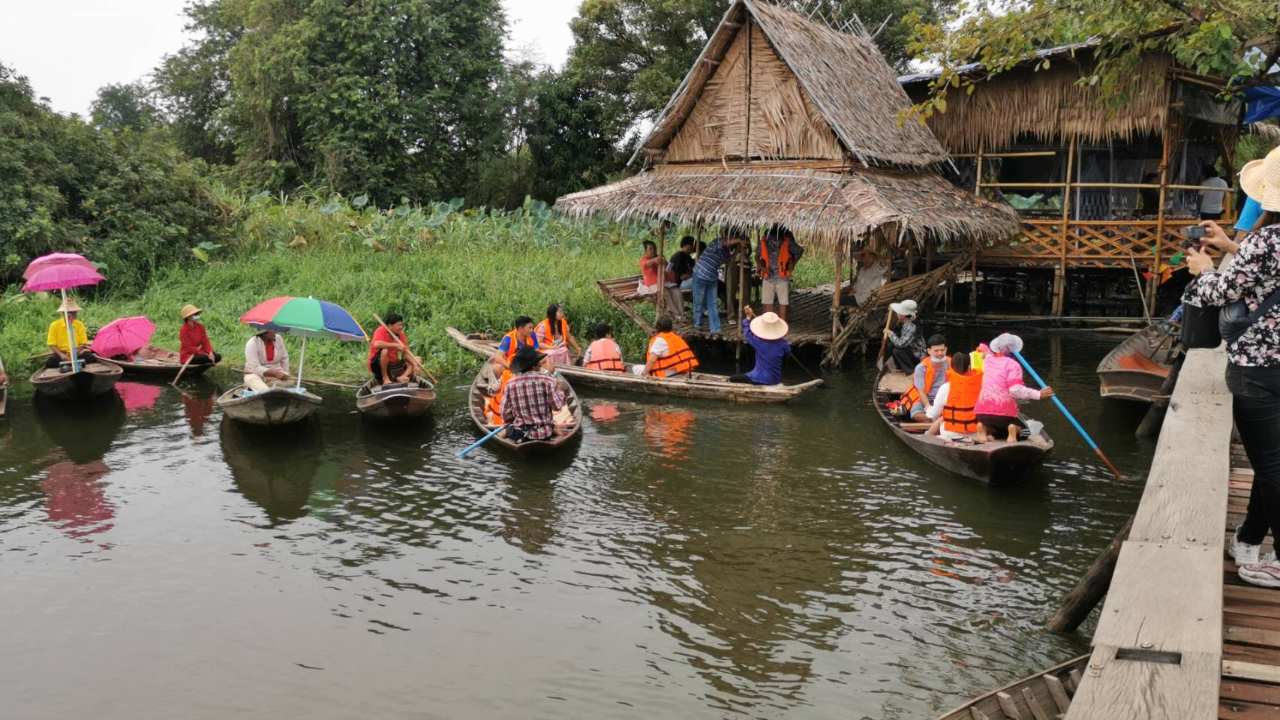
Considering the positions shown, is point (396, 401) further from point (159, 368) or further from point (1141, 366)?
point (1141, 366)

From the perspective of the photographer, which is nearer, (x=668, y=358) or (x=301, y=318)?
(x=301, y=318)

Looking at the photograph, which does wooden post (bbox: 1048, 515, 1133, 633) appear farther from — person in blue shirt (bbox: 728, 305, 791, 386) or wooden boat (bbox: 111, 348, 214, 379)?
wooden boat (bbox: 111, 348, 214, 379)

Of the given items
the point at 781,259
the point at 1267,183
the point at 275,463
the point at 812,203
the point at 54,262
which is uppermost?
the point at 812,203

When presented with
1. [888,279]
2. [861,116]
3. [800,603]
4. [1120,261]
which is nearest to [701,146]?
[861,116]

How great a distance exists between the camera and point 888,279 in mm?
15430

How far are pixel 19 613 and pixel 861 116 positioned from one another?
13045 mm

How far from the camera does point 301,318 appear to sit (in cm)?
1091

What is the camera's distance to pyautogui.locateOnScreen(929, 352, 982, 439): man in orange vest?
917cm

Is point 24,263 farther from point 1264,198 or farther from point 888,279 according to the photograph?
point 1264,198

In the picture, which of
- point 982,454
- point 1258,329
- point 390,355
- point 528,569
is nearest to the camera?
point 1258,329

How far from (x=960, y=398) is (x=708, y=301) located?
6.86m

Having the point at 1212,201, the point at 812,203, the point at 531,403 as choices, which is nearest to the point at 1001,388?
the point at 531,403

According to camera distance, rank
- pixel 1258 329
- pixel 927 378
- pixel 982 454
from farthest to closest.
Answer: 1. pixel 927 378
2. pixel 982 454
3. pixel 1258 329

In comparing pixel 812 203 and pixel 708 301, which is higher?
pixel 812 203
